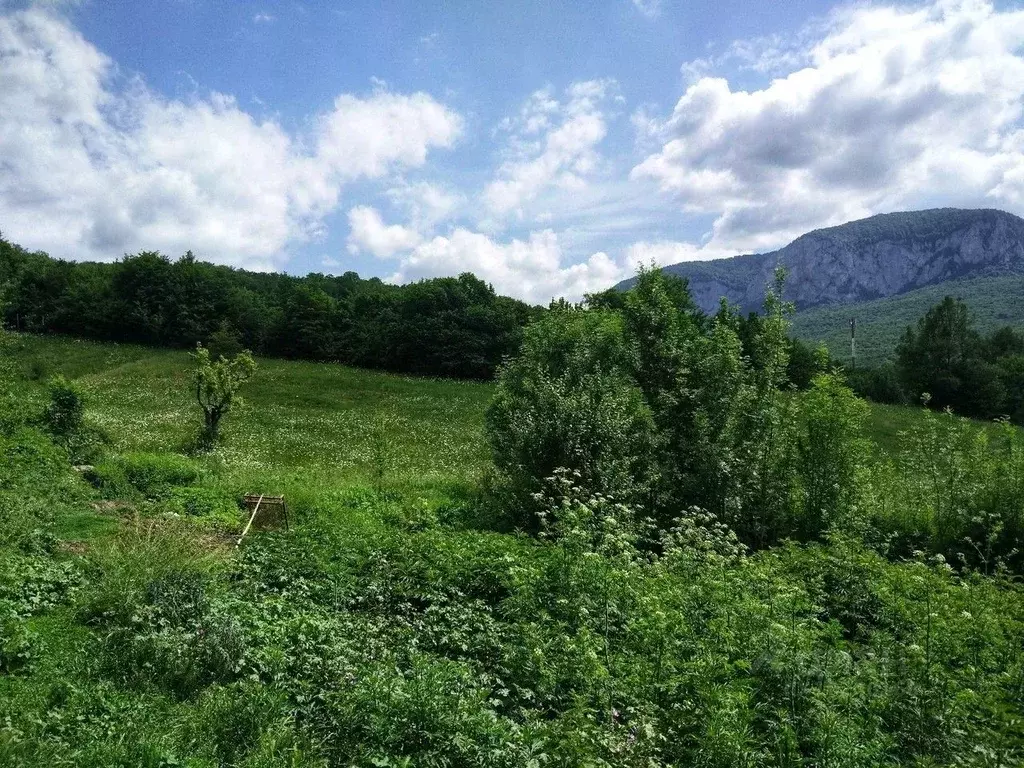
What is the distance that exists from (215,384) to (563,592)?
79.4 feet

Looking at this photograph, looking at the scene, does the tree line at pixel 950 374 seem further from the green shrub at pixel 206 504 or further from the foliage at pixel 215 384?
the green shrub at pixel 206 504

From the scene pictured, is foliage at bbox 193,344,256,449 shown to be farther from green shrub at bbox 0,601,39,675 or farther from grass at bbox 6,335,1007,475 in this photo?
green shrub at bbox 0,601,39,675

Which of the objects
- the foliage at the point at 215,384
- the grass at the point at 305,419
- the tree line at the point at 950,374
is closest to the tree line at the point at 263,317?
the grass at the point at 305,419

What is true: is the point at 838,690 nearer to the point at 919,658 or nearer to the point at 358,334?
the point at 919,658

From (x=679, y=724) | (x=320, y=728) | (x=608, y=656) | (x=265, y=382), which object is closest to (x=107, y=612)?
(x=320, y=728)

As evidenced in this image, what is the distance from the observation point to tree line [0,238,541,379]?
65500 millimetres

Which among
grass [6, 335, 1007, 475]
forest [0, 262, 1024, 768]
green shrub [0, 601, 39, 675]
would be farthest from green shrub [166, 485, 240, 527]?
green shrub [0, 601, 39, 675]

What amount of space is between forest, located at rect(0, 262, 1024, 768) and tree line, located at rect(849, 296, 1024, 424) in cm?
5735

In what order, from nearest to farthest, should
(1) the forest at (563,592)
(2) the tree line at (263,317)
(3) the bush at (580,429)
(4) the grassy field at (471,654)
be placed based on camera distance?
(4) the grassy field at (471,654) → (1) the forest at (563,592) → (3) the bush at (580,429) → (2) the tree line at (263,317)

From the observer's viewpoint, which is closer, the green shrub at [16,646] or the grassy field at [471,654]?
the grassy field at [471,654]

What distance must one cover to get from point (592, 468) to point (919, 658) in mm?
9545

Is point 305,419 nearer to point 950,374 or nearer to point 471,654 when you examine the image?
point 471,654

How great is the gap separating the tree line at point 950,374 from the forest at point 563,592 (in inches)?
2258

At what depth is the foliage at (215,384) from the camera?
28406mm
